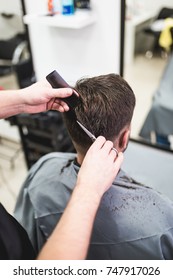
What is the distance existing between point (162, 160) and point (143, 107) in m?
0.56

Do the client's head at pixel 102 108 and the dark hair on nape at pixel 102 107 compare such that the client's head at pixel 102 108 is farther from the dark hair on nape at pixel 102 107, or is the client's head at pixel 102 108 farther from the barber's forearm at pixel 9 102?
the barber's forearm at pixel 9 102

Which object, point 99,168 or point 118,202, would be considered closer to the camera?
point 99,168

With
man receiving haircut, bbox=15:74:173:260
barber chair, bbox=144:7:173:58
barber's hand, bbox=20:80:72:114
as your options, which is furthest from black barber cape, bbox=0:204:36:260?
barber chair, bbox=144:7:173:58

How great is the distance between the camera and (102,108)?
37.3 inches

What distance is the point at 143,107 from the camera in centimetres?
225

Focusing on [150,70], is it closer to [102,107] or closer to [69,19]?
[69,19]

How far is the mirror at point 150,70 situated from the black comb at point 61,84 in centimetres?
113

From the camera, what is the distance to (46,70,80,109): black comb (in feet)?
3.05

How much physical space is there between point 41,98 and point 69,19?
3.42ft

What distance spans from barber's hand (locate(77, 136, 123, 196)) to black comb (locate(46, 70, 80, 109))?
24 centimetres

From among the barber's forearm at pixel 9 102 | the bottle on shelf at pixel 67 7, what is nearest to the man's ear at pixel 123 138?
the barber's forearm at pixel 9 102

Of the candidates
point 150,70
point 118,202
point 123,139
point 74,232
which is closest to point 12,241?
point 74,232

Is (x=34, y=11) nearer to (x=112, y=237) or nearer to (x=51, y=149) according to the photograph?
(x=51, y=149)

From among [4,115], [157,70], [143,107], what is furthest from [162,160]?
[4,115]
